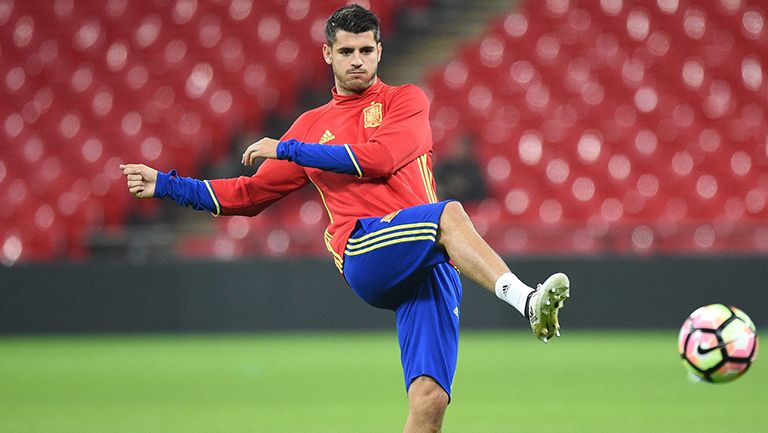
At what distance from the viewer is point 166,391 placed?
882cm

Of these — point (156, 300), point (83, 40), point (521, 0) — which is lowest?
point (156, 300)

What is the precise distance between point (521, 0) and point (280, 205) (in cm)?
473

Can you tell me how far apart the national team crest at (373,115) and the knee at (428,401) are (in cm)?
120

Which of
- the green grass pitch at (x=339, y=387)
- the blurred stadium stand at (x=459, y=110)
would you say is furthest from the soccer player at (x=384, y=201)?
the blurred stadium stand at (x=459, y=110)

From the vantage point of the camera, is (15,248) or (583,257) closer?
(583,257)

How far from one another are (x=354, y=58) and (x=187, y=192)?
1055 millimetres

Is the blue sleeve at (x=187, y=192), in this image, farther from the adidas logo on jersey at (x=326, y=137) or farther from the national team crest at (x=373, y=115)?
the national team crest at (x=373, y=115)

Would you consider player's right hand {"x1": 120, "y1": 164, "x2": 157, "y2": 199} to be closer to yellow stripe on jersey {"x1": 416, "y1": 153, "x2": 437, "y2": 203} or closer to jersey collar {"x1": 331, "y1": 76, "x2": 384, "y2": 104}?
jersey collar {"x1": 331, "y1": 76, "x2": 384, "y2": 104}

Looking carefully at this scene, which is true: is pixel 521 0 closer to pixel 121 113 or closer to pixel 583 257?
pixel 583 257

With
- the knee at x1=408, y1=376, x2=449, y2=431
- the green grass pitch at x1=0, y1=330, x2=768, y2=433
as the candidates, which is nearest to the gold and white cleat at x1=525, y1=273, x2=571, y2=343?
the knee at x1=408, y1=376, x2=449, y2=431

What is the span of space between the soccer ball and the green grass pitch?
6.43 feet

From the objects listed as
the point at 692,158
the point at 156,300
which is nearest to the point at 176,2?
the point at 156,300

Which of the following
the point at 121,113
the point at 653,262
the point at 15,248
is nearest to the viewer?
the point at 653,262

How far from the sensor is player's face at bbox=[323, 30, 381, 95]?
5008 millimetres
